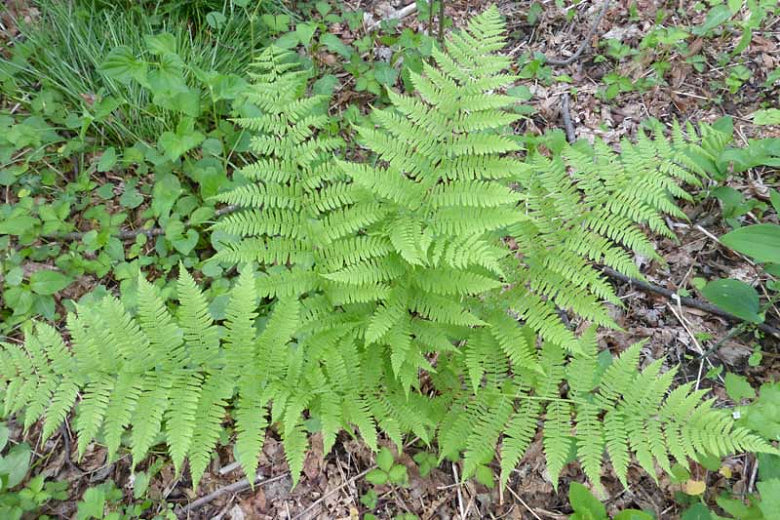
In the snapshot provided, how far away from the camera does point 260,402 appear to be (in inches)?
86.7

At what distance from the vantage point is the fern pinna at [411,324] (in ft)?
6.95

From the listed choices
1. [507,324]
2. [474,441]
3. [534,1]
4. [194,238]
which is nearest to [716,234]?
[507,324]

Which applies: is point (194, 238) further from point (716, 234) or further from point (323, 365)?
point (716, 234)

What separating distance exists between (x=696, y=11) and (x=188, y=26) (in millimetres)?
4433

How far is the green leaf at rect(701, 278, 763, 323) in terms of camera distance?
2.79 m

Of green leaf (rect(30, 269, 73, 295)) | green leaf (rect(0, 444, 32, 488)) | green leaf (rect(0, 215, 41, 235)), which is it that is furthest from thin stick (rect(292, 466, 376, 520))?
green leaf (rect(0, 215, 41, 235))

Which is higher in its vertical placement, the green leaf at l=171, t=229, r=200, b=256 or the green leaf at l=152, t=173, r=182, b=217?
the green leaf at l=152, t=173, r=182, b=217

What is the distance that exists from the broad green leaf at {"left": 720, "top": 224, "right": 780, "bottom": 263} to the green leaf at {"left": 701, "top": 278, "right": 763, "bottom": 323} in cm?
36

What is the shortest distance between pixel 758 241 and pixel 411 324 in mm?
1743

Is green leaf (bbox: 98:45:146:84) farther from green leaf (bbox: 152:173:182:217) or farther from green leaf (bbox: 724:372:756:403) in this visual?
green leaf (bbox: 724:372:756:403)

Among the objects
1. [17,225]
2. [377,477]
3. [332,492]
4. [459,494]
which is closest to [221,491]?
[332,492]

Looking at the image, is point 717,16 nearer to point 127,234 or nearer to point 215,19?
point 215,19

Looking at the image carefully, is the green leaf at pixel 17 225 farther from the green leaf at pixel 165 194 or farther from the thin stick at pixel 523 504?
the thin stick at pixel 523 504

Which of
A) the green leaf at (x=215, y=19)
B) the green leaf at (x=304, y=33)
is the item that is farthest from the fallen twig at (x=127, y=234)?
the green leaf at (x=215, y=19)
